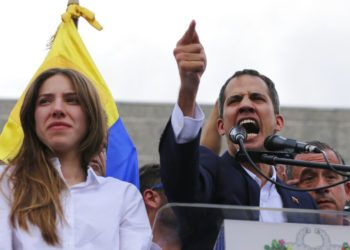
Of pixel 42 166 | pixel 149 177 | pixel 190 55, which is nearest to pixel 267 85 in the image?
pixel 190 55

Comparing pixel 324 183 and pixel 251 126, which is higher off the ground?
pixel 251 126

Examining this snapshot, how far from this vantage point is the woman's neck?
4.14 meters

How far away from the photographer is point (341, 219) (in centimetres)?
399

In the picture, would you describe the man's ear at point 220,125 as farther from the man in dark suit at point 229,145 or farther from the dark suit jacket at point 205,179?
the dark suit jacket at point 205,179

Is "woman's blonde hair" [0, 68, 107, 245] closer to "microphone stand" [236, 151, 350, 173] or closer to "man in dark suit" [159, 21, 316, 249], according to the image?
"man in dark suit" [159, 21, 316, 249]

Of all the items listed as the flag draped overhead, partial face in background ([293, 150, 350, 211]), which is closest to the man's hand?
partial face in background ([293, 150, 350, 211])

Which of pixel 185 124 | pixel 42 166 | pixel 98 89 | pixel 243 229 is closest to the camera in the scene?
pixel 243 229

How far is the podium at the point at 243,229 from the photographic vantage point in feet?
12.9

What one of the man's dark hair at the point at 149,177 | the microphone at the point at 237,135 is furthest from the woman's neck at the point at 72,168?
the man's dark hair at the point at 149,177

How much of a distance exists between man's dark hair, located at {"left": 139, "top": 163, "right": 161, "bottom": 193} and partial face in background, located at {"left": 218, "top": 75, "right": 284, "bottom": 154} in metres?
1.03

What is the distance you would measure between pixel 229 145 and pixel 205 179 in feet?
1.46

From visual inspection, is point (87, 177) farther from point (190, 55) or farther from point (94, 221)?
point (190, 55)

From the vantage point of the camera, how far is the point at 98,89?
616 centimetres

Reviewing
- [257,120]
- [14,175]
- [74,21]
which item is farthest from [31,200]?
[74,21]
